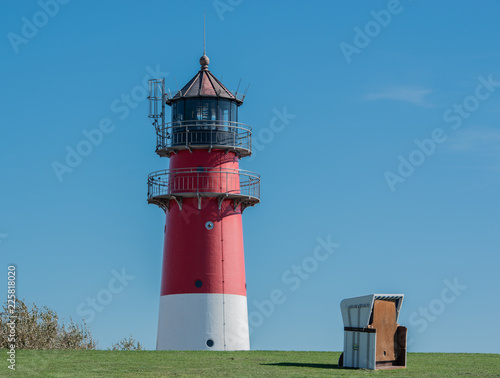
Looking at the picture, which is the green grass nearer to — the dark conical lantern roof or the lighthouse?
the lighthouse

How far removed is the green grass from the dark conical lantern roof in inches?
452

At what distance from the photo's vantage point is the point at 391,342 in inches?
1036

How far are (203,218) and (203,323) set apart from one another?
4.25m

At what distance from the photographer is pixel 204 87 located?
3847 cm

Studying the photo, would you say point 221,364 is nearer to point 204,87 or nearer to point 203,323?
point 203,323

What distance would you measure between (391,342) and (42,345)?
1695 centimetres

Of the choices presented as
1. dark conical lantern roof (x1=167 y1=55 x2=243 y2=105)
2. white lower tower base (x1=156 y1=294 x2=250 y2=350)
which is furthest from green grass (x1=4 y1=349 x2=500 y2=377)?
dark conical lantern roof (x1=167 y1=55 x2=243 y2=105)

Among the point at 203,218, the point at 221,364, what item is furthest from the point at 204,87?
the point at 221,364

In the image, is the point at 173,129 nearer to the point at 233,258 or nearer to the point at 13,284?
the point at 233,258

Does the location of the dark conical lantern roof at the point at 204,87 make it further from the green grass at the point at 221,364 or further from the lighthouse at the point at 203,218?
the green grass at the point at 221,364

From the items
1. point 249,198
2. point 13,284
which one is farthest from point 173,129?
point 13,284

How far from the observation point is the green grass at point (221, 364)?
2398 cm

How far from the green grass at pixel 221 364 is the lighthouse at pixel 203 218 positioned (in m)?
4.86

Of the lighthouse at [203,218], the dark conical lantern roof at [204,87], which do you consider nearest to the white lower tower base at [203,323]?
the lighthouse at [203,218]
